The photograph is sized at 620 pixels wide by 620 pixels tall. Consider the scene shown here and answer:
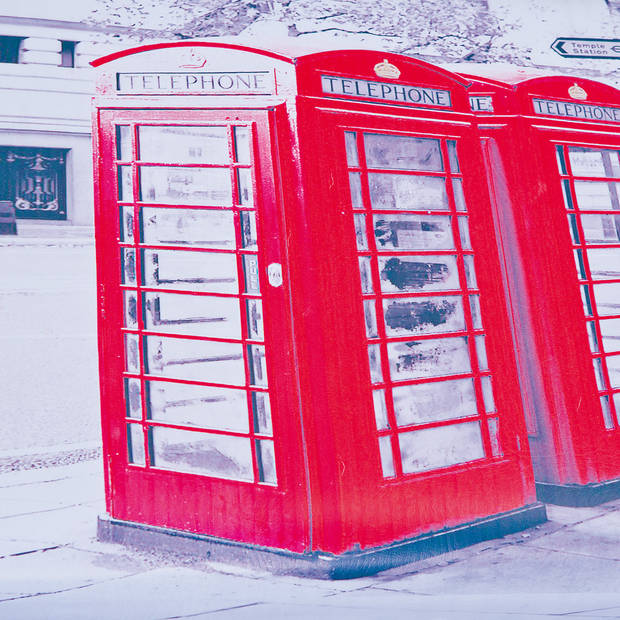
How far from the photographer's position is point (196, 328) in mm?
3338

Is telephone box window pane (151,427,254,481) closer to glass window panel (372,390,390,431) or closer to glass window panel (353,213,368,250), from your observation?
glass window panel (372,390,390,431)

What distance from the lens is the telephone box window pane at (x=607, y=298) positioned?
4086 millimetres

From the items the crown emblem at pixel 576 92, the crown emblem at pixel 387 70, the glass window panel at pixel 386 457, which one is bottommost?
the glass window panel at pixel 386 457

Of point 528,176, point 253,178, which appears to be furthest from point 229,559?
point 528,176

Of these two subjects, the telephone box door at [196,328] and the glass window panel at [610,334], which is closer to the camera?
the telephone box door at [196,328]

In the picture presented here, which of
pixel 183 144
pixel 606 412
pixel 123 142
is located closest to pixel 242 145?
pixel 183 144

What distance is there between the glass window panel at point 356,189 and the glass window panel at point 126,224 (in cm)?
94

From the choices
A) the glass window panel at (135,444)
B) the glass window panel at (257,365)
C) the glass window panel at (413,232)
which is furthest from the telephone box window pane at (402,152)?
the glass window panel at (135,444)

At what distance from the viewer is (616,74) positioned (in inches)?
272

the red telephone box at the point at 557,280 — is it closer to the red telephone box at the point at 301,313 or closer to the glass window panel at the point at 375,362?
the red telephone box at the point at 301,313

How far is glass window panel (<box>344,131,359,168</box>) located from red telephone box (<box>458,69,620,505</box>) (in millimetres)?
1153

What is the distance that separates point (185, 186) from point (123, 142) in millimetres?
337

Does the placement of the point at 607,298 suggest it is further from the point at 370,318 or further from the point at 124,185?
the point at 124,185

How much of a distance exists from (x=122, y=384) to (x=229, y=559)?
2.80 feet
